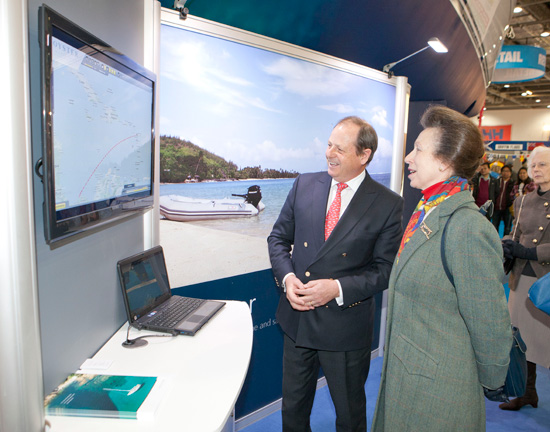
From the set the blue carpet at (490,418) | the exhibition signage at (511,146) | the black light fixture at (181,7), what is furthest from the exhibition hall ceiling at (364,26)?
the exhibition signage at (511,146)

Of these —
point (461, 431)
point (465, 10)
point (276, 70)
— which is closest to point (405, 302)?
point (461, 431)

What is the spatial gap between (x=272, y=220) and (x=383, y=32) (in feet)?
5.13

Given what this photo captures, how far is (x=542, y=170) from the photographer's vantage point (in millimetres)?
2604

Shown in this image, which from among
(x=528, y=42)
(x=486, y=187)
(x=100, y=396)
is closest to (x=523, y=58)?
(x=486, y=187)

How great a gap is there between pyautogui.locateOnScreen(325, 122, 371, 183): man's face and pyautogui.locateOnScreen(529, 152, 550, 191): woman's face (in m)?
1.58

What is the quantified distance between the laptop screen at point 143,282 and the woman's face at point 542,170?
2491mm

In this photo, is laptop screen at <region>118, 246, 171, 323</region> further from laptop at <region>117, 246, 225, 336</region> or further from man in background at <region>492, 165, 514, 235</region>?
man in background at <region>492, 165, 514, 235</region>

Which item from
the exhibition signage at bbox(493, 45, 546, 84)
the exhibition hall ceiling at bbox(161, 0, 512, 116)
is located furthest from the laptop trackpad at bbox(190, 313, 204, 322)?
the exhibition signage at bbox(493, 45, 546, 84)

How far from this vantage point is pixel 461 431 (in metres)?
1.27

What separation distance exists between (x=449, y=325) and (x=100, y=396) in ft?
3.47

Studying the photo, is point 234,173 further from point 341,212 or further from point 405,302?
point 405,302

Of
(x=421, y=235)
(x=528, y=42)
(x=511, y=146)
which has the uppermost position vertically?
(x=528, y=42)

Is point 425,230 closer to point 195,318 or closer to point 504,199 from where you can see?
point 195,318

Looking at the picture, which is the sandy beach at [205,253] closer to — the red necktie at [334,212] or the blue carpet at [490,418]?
the red necktie at [334,212]
